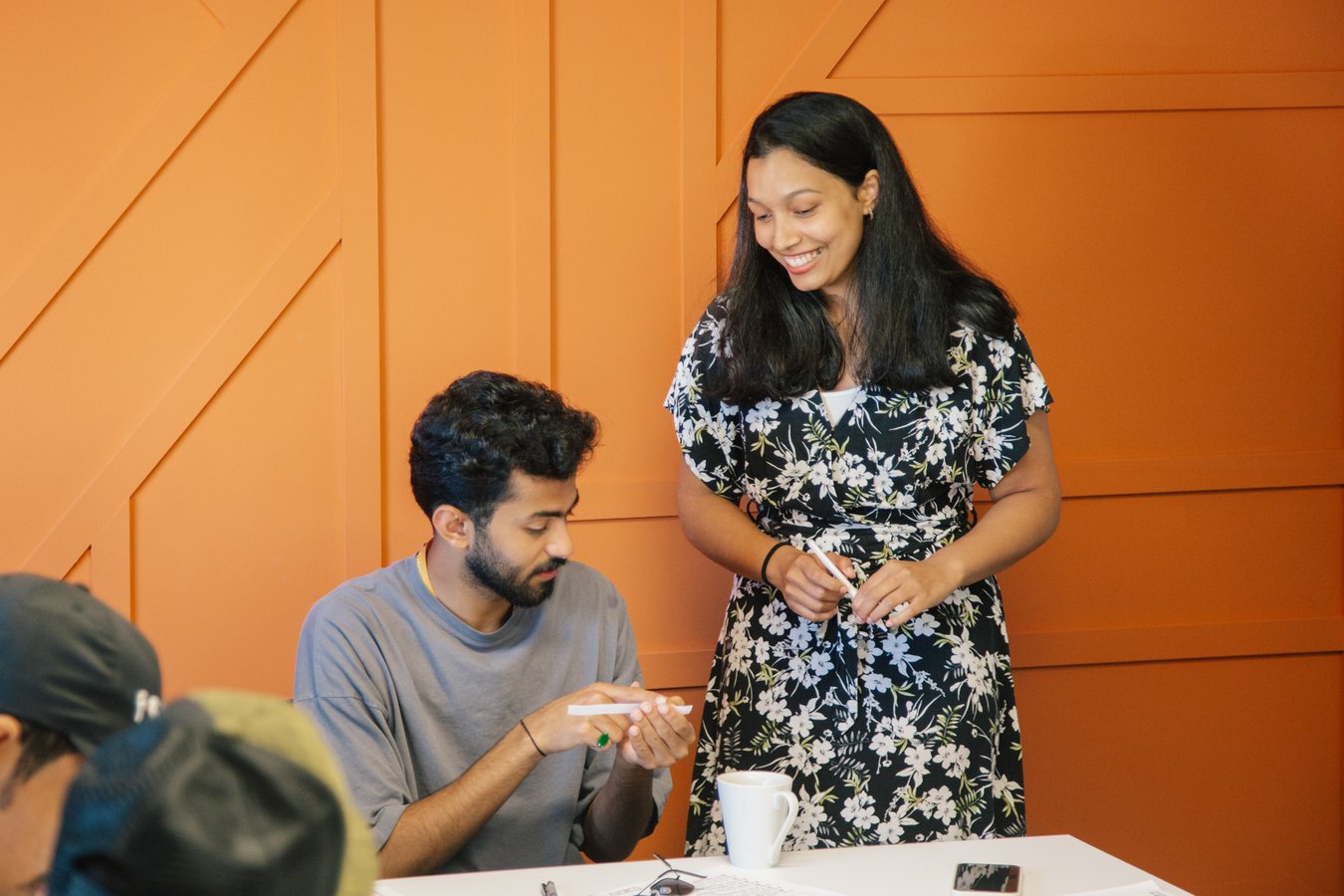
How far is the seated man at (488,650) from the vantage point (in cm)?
179

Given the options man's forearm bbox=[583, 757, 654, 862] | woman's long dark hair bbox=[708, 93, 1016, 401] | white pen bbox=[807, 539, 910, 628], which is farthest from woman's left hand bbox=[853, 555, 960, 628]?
man's forearm bbox=[583, 757, 654, 862]

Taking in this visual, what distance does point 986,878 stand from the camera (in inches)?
59.1

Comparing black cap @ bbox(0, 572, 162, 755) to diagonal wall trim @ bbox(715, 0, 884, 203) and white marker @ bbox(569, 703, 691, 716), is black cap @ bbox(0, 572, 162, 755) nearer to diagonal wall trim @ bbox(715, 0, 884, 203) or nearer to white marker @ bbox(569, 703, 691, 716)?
white marker @ bbox(569, 703, 691, 716)

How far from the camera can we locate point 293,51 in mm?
2609

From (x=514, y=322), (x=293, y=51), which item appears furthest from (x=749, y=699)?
(x=293, y=51)

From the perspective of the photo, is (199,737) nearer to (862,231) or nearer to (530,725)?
(530,725)

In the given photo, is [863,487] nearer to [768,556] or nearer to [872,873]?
[768,556]

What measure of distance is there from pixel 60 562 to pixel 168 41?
95cm

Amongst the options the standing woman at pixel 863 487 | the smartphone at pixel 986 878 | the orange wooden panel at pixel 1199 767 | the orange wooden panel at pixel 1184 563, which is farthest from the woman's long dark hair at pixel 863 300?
the orange wooden panel at pixel 1199 767

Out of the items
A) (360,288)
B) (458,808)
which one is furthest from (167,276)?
(458,808)

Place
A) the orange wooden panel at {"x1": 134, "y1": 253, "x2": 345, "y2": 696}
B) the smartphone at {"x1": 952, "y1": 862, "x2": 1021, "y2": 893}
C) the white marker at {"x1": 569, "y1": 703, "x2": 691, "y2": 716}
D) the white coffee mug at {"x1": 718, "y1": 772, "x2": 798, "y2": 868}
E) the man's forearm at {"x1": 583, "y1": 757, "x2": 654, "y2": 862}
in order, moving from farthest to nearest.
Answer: the orange wooden panel at {"x1": 134, "y1": 253, "x2": 345, "y2": 696}, the man's forearm at {"x1": 583, "y1": 757, "x2": 654, "y2": 862}, the white marker at {"x1": 569, "y1": 703, "x2": 691, "y2": 716}, the white coffee mug at {"x1": 718, "y1": 772, "x2": 798, "y2": 868}, the smartphone at {"x1": 952, "y1": 862, "x2": 1021, "y2": 893}

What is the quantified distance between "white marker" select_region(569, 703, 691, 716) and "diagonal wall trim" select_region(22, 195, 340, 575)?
1.21 metres

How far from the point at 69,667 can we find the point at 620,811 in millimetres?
1189

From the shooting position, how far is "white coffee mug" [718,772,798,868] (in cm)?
159
